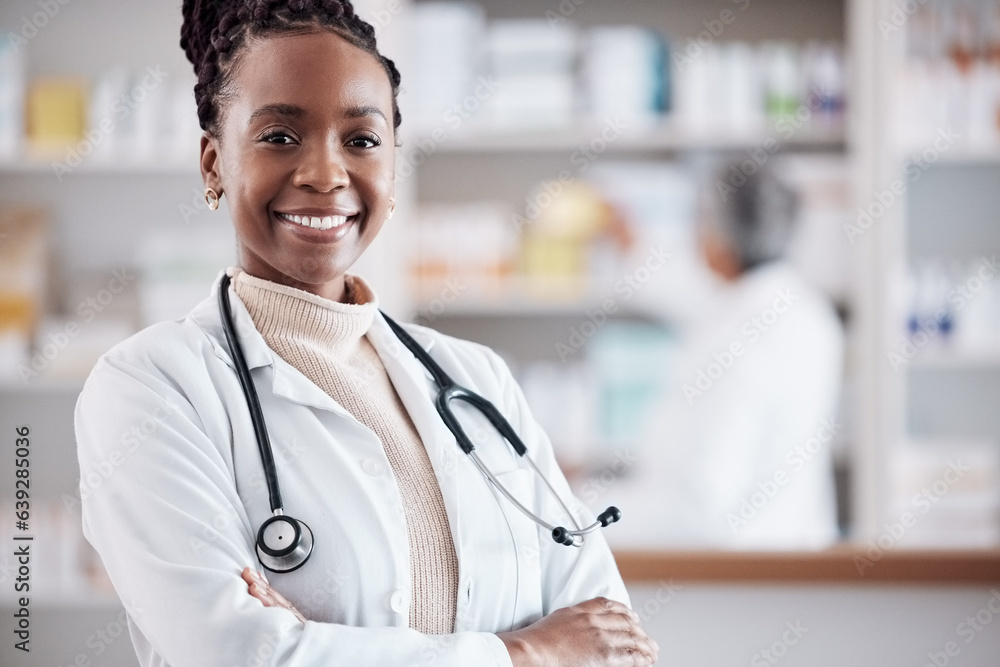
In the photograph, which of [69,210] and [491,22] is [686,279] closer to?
[491,22]

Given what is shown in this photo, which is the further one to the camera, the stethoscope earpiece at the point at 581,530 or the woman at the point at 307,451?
the stethoscope earpiece at the point at 581,530

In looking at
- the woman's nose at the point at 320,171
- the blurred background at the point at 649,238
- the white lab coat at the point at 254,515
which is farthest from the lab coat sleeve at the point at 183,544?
the blurred background at the point at 649,238

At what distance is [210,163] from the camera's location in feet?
3.62

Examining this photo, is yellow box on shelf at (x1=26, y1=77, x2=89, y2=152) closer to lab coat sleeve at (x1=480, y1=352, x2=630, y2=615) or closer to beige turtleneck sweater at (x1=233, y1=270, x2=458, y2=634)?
beige turtleneck sweater at (x1=233, y1=270, x2=458, y2=634)

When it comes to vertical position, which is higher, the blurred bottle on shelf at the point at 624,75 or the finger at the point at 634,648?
the blurred bottle on shelf at the point at 624,75

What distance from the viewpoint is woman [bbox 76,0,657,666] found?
93 cm

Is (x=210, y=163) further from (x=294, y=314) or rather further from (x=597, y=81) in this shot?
(x=597, y=81)

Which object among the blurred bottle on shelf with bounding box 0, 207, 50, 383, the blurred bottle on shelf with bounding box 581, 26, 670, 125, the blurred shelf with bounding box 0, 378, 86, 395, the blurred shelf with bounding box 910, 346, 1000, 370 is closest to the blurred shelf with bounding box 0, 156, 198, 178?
the blurred bottle on shelf with bounding box 0, 207, 50, 383

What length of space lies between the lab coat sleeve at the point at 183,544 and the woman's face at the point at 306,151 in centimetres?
19

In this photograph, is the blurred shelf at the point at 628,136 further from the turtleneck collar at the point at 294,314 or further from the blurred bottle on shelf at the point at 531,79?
the turtleneck collar at the point at 294,314

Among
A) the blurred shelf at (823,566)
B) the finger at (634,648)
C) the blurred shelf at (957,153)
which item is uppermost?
the blurred shelf at (957,153)

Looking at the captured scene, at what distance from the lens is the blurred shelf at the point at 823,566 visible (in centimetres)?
170

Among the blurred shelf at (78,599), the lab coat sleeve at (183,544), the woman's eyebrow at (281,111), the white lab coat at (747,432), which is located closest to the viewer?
the lab coat sleeve at (183,544)

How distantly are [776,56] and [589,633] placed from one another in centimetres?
236
